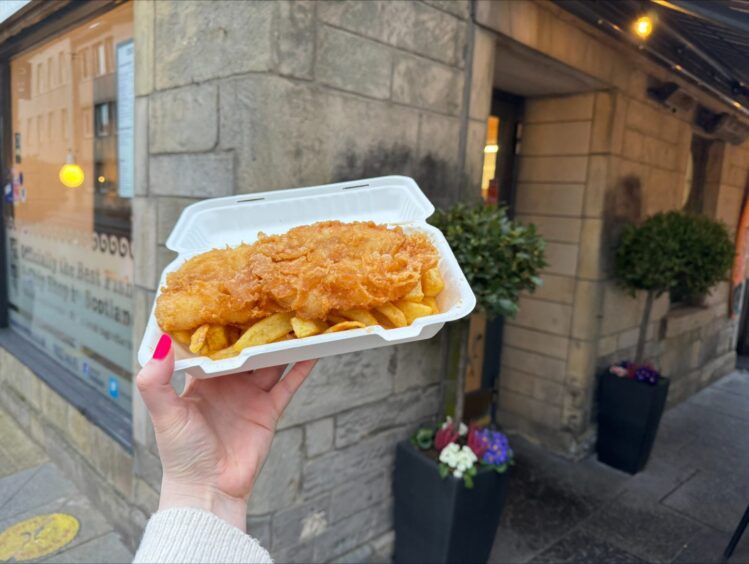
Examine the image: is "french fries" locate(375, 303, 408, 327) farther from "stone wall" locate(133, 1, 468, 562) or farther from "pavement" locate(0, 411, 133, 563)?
"pavement" locate(0, 411, 133, 563)

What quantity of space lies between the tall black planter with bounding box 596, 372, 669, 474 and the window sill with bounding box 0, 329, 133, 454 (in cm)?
435

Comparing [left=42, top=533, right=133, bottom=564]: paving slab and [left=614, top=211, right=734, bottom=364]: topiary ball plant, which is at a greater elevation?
[left=614, top=211, right=734, bottom=364]: topiary ball plant

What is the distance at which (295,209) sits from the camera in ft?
7.13

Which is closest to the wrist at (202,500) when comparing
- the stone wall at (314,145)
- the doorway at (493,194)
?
the stone wall at (314,145)

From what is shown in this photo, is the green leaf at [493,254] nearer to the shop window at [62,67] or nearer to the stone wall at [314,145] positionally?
the stone wall at [314,145]

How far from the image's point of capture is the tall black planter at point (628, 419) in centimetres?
492

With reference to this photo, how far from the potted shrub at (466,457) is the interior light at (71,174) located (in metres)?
3.22

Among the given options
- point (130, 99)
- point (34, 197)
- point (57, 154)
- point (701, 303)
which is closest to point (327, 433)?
point (130, 99)

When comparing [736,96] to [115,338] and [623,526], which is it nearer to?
[623,526]

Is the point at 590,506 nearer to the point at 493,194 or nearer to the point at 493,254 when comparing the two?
the point at 493,254

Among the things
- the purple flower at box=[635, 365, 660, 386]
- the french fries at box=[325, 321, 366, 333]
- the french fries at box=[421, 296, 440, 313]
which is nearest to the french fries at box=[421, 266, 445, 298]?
the french fries at box=[421, 296, 440, 313]

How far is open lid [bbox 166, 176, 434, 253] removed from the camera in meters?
2.10

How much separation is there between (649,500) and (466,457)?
2.47 metres

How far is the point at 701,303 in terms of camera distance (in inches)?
265
